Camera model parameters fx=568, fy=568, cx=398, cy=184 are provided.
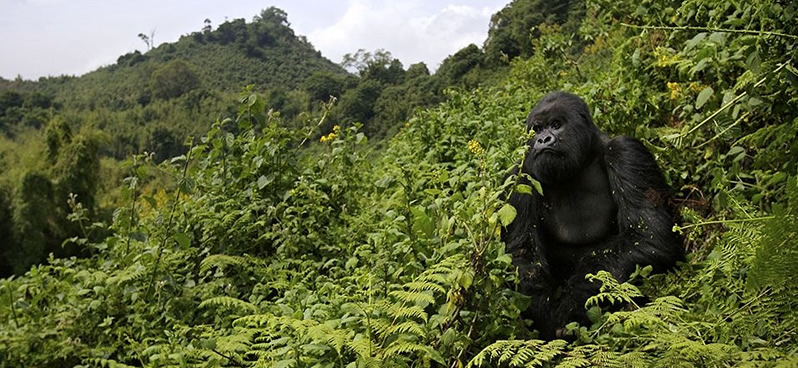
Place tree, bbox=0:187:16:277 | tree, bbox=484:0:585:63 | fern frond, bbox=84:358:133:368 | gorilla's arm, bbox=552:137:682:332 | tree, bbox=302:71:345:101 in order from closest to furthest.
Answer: gorilla's arm, bbox=552:137:682:332, fern frond, bbox=84:358:133:368, tree, bbox=0:187:16:277, tree, bbox=484:0:585:63, tree, bbox=302:71:345:101

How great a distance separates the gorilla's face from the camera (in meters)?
2.47

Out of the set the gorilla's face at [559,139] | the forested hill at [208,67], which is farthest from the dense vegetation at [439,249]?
the forested hill at [208,67]

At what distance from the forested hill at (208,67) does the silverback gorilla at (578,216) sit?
48.3m

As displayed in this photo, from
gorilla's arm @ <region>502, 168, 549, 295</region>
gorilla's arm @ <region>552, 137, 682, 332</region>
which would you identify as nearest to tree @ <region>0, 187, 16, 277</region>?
gorilla's arm @ <region>502, 168, 549, 295</region>

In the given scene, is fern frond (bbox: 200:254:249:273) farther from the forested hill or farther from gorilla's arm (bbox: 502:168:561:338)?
the forested hill

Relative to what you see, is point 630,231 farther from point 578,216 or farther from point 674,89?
point 674,89

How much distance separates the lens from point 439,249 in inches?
88.4

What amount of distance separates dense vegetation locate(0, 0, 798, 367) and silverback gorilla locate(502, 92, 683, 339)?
131 mm

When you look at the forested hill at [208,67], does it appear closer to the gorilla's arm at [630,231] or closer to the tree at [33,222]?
the tree at [33,222]

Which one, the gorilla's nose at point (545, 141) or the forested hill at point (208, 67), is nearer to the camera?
the gorilla's nose at point (545, 141)

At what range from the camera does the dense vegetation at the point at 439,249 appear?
154 centimetres

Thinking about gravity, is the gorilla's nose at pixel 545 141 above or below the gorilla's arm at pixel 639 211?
above

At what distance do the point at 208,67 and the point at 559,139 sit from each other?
64607 millimetres

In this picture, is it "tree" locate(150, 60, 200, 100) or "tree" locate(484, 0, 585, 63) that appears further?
"tree" locate(150, 60, 200, 100)
